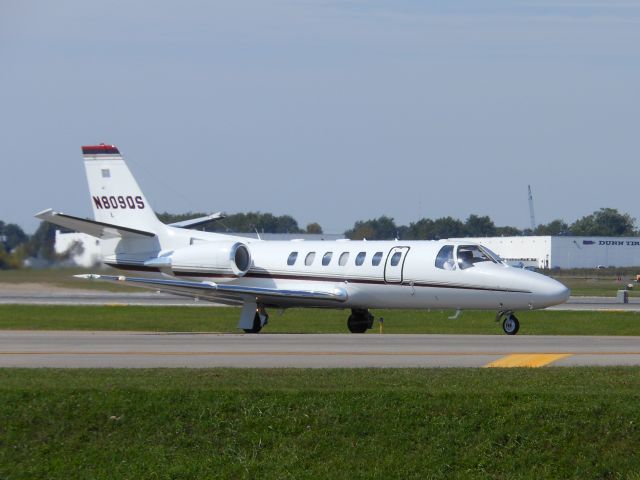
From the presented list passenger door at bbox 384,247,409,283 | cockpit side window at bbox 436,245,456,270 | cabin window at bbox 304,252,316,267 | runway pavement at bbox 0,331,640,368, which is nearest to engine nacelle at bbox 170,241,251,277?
cabin window at bbox 304,252,316,267

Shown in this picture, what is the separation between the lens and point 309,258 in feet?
111

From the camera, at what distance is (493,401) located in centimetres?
1433

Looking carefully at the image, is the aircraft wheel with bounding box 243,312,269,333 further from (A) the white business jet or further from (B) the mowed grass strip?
(B) the mowed grass strip

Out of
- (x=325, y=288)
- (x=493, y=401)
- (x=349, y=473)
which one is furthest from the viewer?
(x=325, y=288)

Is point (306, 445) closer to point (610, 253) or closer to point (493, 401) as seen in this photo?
point (493, 401)

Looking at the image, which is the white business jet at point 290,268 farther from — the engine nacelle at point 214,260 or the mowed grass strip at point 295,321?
the mowed grass strip at point 295,321

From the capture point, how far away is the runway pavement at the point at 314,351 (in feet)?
63.7

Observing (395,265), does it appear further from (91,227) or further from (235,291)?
(91,227)

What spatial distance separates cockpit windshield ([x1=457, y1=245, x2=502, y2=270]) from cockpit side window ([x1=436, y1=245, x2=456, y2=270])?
0.22m

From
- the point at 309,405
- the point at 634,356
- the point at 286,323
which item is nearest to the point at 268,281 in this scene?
the point at 286,323

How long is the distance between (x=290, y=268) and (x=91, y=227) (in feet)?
19.7

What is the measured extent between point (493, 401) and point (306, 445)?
244 cm

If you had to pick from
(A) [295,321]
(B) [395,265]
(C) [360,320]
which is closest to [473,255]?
(B) [395,265]

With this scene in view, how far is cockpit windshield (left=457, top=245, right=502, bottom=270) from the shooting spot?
102ft
